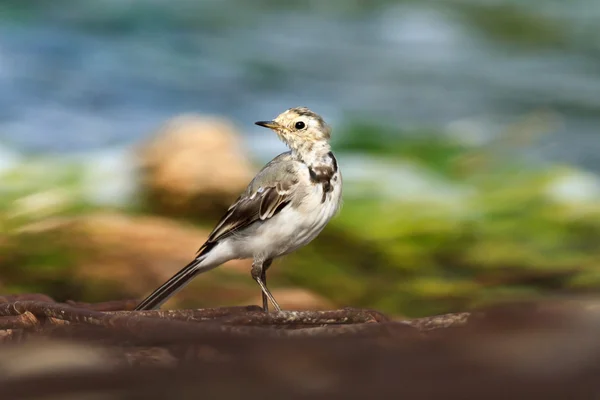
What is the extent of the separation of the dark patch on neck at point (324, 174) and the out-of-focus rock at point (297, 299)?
1281mm

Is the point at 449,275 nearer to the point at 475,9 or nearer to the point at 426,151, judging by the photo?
the point at 426,151

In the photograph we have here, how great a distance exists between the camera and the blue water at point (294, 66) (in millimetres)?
3680

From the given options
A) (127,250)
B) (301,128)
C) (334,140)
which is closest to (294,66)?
(334,140)

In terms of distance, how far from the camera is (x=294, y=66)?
384 centimetres

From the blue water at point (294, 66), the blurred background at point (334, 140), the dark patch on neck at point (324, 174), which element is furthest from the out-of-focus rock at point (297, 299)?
the dark patch on neck at point (324, 174)

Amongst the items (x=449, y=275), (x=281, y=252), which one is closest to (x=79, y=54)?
(x=449, y=275)

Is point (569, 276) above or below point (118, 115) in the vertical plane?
below

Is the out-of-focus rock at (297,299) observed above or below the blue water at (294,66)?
below

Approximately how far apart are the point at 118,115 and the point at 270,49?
0.77 metres

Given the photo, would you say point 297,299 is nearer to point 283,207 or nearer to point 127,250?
point 127,250

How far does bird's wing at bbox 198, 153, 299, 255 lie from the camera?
→ 1.81 metres

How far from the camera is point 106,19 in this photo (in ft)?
12.5

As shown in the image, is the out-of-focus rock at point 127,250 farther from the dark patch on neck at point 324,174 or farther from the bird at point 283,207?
the dark patch on neck at point 324,174

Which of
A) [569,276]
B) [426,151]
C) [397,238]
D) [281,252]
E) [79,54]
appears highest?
[79,54]
